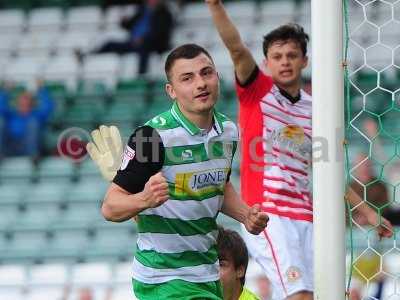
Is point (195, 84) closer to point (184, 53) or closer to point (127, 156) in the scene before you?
point (184, 53)

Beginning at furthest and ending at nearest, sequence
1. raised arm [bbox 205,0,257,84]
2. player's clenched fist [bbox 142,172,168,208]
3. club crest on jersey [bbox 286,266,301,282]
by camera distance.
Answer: club crest on jersey [bbox 286,266,301,282], raised arm [bbox 205,0,257,84], player's clenched fist [bbox 142,172,168,208]

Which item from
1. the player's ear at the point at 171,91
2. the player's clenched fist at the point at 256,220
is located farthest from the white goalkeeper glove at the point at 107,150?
the player's clenched fist at the point at 256,220

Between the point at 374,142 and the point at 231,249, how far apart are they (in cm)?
356

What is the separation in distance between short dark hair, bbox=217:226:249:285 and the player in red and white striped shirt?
515 millimetres

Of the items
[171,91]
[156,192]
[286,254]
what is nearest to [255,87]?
[286,254]

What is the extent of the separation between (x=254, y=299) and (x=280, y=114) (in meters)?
1.03

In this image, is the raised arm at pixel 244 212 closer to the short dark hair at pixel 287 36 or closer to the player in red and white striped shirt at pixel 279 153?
the player in red and white striped shirt at pixel 279 153

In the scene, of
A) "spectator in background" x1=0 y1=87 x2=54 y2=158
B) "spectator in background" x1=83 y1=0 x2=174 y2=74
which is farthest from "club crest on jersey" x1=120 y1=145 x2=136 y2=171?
"spectator in background" x1=83 y1=0 x2=174 y2=74

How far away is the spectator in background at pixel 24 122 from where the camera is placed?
1267 cm

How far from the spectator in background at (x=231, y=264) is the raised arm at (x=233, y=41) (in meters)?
1.05

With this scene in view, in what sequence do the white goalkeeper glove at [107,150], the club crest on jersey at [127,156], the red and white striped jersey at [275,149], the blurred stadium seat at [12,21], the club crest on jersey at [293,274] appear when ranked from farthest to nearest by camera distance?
the blurred stadium seat at [12,21]
the red and white striped jersey at [275,149]
the club crest on jersey at [293,274]
the white goalkeeper glove at [107,150]
the club crest on jersey at [127,156]

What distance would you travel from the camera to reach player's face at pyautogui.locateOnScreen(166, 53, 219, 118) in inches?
190

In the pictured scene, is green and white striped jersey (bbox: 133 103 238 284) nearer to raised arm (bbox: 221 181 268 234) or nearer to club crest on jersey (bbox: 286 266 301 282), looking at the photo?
raised arm (bbox: 221 181 268 234)

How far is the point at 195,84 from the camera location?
4.83m
